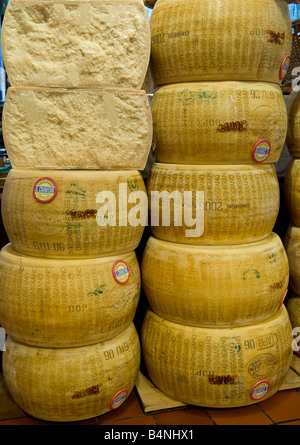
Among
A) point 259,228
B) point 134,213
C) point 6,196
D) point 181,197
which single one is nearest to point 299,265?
point 259,228

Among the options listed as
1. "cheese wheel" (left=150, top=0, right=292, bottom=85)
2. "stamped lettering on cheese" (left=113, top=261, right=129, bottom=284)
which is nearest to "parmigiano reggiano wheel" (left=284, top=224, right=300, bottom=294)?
"cheese wheel" (left=150, top=0, right=292, bottom=85)

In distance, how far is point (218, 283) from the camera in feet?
5.54

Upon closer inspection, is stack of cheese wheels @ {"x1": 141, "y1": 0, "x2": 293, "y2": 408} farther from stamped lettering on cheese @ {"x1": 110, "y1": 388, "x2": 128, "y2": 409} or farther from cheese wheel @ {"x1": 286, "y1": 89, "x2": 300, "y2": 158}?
cheese wheel @ {"x1": 286, "y1": 89, "x2": 300, "y2": 158}

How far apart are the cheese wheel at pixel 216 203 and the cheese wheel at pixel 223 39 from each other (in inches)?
14.7

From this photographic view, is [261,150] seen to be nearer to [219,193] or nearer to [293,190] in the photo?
[219,193]

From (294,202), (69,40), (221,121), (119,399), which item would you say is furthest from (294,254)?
(69,40)

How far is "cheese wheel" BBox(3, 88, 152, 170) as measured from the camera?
155 cm

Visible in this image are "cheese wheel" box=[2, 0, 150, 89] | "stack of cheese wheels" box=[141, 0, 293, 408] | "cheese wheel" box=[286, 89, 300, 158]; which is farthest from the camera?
"cheese wheel" box=[286, 89, 300, 158]

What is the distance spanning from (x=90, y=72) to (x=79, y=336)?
98cm

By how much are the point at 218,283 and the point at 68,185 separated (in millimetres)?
690

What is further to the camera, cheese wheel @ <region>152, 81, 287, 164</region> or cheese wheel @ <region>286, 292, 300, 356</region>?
cheese wheel @ <region>286, 292, 300, 356</region>

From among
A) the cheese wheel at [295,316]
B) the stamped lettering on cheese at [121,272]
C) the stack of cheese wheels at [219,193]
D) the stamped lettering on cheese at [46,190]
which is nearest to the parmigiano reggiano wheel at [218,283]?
the stack of cheese wheels at [219,193]

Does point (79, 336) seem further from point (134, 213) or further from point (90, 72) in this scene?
point (90, 72)

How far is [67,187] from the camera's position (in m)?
1.54
